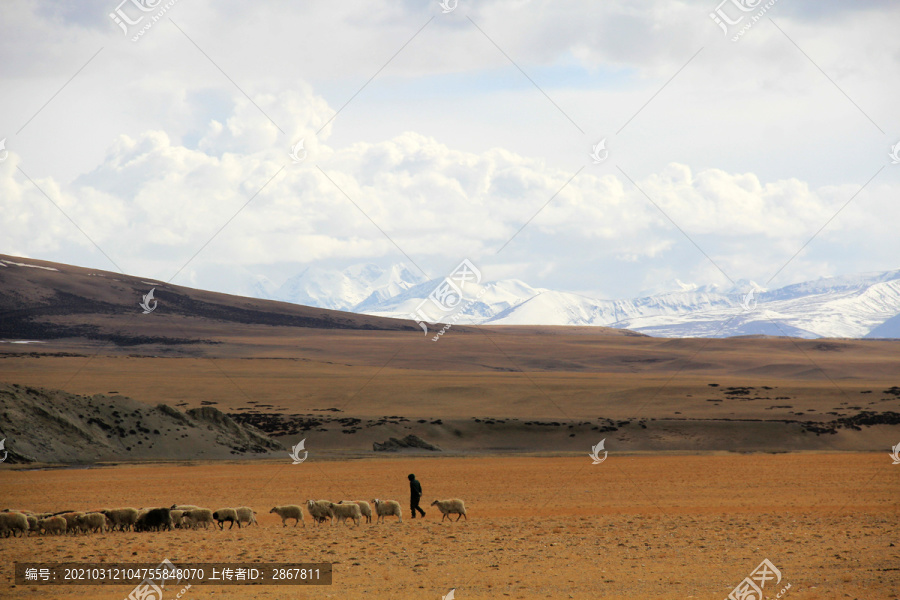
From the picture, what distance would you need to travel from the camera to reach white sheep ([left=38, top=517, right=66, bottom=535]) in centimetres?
1697

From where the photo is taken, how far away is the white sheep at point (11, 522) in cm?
1653

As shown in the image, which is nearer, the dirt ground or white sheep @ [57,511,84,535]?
the dirt ground

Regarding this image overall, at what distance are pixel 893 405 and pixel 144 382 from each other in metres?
60.7

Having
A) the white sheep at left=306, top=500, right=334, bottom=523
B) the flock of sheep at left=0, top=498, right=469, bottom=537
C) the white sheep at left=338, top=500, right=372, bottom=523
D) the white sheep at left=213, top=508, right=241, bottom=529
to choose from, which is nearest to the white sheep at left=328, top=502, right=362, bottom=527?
the flock of sheep at left=0, top=498, right=469, bottom=537

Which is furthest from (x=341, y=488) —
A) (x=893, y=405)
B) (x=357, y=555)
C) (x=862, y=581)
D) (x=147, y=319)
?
(x=147, y=319)

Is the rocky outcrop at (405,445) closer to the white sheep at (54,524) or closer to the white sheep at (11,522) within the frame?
the white sheep at (54,524)

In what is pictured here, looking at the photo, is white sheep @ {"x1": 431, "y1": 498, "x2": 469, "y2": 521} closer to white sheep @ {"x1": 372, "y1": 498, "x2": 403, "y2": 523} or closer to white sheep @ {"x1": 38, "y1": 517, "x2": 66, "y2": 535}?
white sheep @ {"x1": 372, "y1": 498, "x2": 403, "y2": 523}

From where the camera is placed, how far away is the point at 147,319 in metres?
131

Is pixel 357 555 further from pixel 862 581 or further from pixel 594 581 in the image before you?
pixel 862 581

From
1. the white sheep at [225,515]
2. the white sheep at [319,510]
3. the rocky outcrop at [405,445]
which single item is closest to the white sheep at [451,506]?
the white sheep at [319,510]

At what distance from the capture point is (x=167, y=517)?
1806 centimetres

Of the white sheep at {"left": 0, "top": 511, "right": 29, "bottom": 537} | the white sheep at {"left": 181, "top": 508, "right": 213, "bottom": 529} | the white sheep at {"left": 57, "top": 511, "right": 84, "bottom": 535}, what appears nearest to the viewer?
the white sheep at {"left": 0, "top": 511, "right": 29, "bottom": 537}

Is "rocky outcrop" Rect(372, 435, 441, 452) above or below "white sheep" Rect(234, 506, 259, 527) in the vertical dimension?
above

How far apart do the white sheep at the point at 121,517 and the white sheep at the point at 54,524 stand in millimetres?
937
